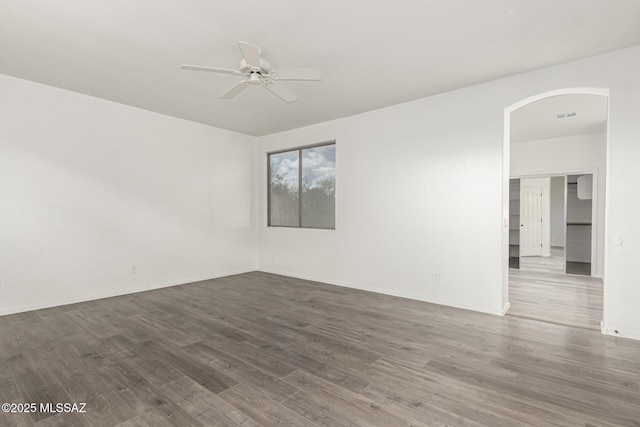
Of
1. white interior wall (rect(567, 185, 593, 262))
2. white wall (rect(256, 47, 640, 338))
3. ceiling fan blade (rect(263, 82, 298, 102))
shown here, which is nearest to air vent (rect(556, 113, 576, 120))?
white wall (rect(256, 47, 640, 338))

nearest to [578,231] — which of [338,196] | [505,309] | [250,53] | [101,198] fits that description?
[505,309]

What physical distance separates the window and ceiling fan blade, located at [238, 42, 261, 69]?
9.79ft

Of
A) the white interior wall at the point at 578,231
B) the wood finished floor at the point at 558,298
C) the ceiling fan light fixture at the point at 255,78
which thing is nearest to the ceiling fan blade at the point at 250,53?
the ceiling fan light fixture at the point at 255,78

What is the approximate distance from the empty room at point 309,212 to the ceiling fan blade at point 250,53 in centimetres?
3

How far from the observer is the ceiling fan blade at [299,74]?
2828 mm

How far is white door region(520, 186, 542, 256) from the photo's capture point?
729 centimetres

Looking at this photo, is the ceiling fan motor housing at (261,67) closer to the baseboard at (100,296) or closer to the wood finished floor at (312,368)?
the wood finished floor at (312,368)

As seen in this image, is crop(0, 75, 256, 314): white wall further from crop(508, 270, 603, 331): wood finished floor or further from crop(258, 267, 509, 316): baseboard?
crop(508, 270, 603, 331): wood finished floor

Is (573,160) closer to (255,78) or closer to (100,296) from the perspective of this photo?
(255,78)

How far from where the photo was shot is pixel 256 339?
3.05 meters

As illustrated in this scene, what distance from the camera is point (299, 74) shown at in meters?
2.86

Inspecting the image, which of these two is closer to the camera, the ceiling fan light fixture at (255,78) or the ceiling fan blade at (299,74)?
the ceiling fan blade at (299,74)

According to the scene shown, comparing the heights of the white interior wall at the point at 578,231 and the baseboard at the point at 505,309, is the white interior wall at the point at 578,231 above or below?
above

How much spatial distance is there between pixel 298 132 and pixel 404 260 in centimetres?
317
